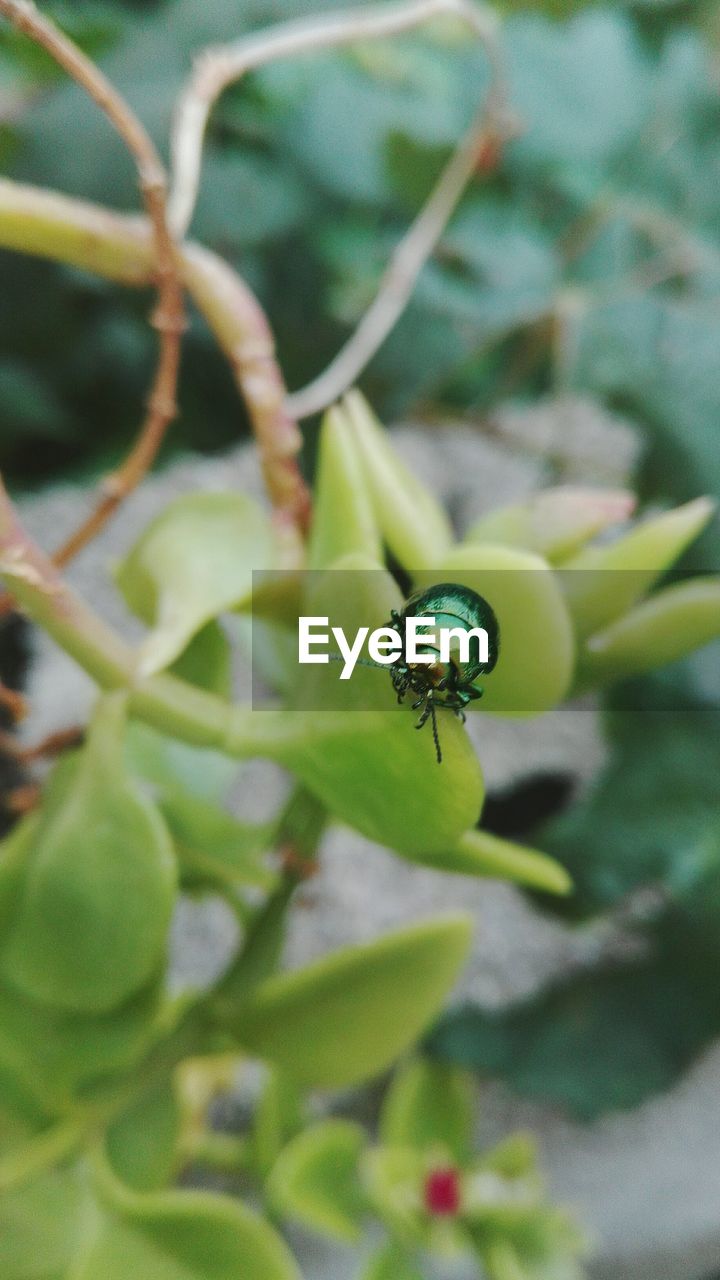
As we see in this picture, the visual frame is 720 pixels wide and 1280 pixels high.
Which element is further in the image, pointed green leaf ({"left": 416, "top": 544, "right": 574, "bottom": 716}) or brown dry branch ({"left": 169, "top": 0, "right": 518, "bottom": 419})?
brown dry branch ({"left": 169, "top": 0, "right": 518, "bottom": 419})

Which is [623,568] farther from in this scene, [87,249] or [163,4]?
[163,4]

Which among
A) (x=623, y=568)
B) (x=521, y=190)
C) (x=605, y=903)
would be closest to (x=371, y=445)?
(x=623, y=568)

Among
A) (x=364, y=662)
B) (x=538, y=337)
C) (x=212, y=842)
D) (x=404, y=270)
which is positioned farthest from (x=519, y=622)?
(x=538, y=337)

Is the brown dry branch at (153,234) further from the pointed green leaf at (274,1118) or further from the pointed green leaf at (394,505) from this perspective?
the pointed green leaf at (274,1118)

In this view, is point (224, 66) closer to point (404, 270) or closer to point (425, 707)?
point (404, 270)

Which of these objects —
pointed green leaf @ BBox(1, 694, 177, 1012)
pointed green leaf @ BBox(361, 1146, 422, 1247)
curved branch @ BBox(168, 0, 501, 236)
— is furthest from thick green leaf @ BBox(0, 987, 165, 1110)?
curved branch @ BBox(168, 0, 501, 236)

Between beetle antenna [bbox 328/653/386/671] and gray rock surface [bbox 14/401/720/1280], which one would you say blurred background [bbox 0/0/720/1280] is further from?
beetle antenna [bbox 328/653/386/671]
